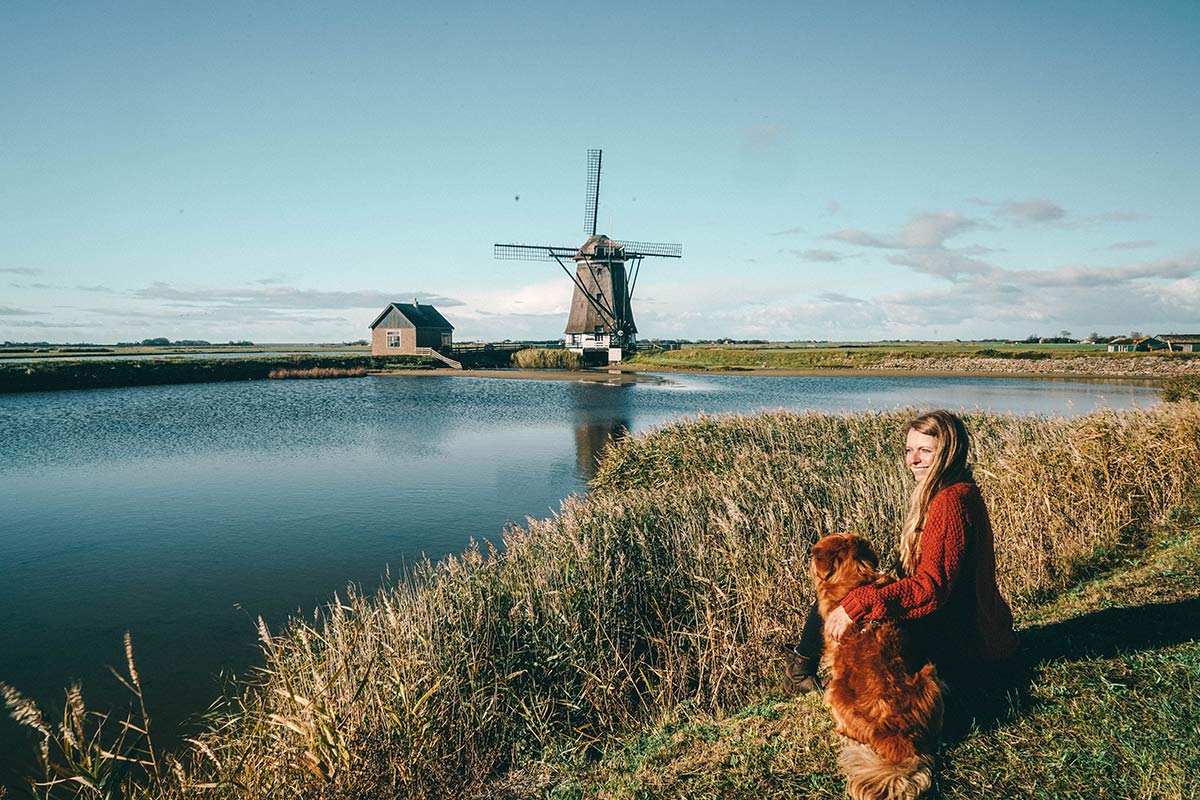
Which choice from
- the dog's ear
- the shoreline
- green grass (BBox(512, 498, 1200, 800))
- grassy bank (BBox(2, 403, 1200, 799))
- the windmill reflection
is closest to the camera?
green grass (BBox(512, 498, 1200, 800))

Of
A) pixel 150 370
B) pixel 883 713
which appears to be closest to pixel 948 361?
pixel 150 370

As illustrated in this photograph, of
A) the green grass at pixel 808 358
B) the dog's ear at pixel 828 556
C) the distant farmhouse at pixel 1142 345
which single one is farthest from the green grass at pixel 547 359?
the dog's ear at pixel 828 556

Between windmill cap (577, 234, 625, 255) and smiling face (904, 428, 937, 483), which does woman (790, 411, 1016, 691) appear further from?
windmill cap (577, 234, 625, 255)

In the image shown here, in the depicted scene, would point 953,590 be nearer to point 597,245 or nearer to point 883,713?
point 883,713

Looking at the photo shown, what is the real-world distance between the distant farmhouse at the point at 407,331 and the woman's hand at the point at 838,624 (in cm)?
6522

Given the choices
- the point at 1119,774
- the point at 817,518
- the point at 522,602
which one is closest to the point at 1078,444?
the point at 817,518

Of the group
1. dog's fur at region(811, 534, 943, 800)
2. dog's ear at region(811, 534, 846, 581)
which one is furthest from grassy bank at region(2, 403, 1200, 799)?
dog's ear at region(811, 534, 846, 581)

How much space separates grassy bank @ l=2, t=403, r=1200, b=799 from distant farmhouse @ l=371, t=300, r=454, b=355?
195 ft

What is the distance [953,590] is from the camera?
3.74 metres

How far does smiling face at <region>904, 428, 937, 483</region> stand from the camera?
3703 mm

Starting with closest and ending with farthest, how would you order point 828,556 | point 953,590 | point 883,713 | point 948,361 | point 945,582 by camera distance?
point 883,713
point 945,582
point 953,590
point 828,556
point 948,361

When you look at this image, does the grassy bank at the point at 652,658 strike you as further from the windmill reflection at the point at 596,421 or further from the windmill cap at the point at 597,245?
the windmill cap at the point at 597,245

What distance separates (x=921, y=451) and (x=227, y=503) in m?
14.9

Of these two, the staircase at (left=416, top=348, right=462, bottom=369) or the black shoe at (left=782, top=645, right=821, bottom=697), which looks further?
the staircase at (left=416, top=348, right=462, bottom=369)
